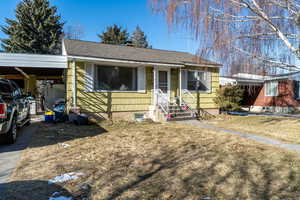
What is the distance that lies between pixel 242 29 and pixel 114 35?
30.8m

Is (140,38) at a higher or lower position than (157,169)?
higher

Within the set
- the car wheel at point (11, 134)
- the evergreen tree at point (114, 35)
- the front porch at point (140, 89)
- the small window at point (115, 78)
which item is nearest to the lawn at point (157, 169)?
the car wheel at point (11, 134)

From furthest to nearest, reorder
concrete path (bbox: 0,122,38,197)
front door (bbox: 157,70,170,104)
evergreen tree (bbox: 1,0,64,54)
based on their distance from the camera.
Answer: evergreen tree (bbox: 1,0,64,54) → front door (bbox: 157,70,170,104) → concrete path (bbox: 0,122,38,197)

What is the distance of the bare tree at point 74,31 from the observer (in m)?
32.0

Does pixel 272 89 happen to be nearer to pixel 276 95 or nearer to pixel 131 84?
pixel 276 95

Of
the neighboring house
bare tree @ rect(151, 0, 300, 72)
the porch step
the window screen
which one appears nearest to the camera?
bare tree @ rect(151, 0, 300, 72)

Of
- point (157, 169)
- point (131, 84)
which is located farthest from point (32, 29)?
point (157, 169)

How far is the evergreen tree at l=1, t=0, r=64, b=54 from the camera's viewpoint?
76.7 feet

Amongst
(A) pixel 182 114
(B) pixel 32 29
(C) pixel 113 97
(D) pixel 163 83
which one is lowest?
(A) pixel 182 114

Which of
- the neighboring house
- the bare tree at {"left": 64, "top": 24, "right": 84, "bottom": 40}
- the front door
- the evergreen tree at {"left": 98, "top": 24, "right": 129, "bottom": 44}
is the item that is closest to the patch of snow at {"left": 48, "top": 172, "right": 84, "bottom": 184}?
the front door

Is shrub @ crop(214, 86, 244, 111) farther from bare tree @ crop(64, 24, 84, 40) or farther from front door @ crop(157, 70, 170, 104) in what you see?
bare tree @ crop(64, 24, 84, 40)

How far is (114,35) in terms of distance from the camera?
32125 millimetres

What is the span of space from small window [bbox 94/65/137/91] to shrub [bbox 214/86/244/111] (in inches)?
204

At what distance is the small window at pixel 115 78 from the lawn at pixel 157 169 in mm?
3828
